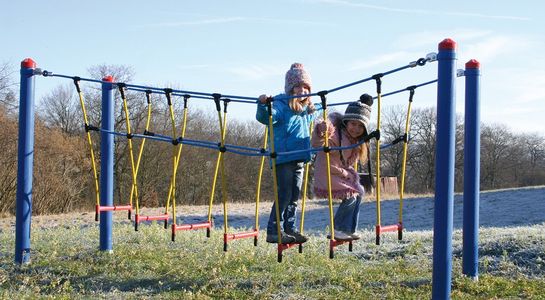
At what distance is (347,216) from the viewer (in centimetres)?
641

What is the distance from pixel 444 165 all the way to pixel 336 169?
4.62 feet

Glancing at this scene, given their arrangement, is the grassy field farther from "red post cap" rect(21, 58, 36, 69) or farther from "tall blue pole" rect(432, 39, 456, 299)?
"red post cap" rect(21, 58, 36, 69)

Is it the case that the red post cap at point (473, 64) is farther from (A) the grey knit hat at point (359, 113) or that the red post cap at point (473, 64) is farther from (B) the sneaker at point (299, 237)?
(B) the sneaker at point (299, 237)

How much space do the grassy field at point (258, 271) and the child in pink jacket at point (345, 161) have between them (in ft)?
2.36

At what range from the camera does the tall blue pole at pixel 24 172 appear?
26.3ft

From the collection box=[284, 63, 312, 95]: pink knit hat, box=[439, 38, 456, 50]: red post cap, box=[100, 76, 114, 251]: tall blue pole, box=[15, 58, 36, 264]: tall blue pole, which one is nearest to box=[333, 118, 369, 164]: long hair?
box=[284, 63, 312, 95]: pink knit hat

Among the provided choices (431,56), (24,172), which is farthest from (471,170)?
(24,172)

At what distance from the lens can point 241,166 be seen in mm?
37344

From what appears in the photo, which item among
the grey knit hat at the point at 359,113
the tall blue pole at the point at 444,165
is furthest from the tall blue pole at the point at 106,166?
the tall blue pole at the point at 444,165

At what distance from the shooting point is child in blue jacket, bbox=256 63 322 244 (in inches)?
252

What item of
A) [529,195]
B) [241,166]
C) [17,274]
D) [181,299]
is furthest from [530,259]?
[241,166]

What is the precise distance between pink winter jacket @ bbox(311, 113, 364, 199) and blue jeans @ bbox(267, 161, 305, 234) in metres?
0.22

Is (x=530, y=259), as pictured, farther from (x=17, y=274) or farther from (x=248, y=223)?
(x=248, y=223)

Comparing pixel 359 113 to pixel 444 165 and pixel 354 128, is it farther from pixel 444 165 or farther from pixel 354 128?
pixel 444 165
